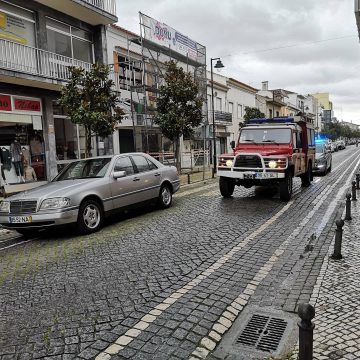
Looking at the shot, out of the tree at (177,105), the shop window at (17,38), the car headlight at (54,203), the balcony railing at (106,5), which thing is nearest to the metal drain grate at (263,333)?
the car headlight at (54,203)

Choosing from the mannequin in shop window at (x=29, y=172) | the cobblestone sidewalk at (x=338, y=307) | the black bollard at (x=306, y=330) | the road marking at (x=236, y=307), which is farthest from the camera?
the mannequin in shop window at (x=29, y=172)

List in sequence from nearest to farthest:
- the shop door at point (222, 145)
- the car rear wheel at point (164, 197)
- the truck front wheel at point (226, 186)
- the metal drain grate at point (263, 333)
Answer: the metal drain grate at point (263, 333)
the car rear wheel at point (164, 197)
the truck front wheel at point (226, 186)
the shop door at point (222, 145)

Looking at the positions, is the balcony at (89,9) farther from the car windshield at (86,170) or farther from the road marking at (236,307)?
the road marking at (236,307)

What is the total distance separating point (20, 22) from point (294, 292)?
15.0m

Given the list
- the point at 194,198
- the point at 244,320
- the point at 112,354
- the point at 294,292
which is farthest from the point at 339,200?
the point at 112,354

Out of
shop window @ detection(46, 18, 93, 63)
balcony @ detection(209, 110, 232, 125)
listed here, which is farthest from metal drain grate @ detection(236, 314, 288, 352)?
balcony @ detection(209, 110, 232, 125)

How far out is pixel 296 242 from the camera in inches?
272

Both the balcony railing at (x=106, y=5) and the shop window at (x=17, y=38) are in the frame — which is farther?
the balcony railing at (x=106, y=5)

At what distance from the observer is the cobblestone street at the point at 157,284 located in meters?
3.52

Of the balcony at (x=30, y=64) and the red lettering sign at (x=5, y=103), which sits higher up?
the balcony at (x=30, y=64)

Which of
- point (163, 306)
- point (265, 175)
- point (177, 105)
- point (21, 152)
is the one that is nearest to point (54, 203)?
point (163, 306)

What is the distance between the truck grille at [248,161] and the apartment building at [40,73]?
7.87 meters

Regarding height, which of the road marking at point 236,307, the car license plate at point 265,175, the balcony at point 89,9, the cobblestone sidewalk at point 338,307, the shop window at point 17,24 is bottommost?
the road marking at point 236,307

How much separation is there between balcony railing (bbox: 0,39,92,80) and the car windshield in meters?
5.94
